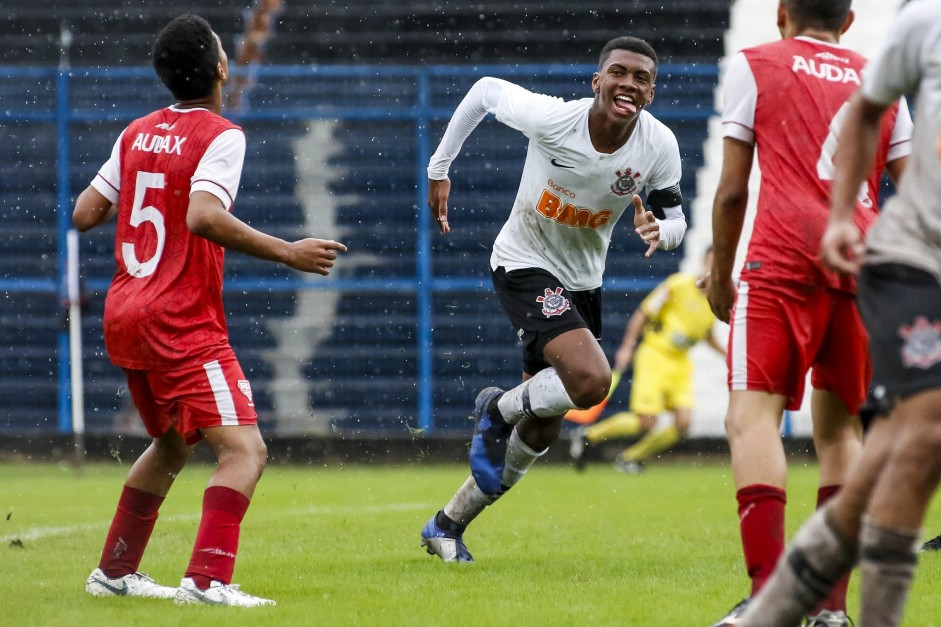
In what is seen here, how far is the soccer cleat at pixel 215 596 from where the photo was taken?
4777 millimetres

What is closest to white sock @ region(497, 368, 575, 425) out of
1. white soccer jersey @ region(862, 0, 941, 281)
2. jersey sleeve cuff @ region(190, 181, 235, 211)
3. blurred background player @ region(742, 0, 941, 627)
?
jersey sleeve cuff @ region(190, 181, 235, 211)

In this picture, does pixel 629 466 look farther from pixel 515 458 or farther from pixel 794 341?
pixel 794 341

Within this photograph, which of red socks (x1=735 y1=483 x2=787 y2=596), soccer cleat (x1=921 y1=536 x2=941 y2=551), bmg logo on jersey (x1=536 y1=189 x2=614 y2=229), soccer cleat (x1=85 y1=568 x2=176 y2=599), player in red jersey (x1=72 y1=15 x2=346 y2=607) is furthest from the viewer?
bmg logo on jersey (x1=536 y1=189 x2=614 y2=229)

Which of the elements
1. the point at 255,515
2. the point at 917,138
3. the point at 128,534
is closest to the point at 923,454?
the point at 917,138

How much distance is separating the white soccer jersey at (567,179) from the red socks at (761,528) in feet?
7.40

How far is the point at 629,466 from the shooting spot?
40.3 feet

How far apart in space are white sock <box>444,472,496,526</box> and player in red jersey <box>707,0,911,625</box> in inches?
86.3

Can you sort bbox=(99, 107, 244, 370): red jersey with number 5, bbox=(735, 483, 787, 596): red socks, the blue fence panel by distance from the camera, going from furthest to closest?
the blue fence panel, bbox=(99, 107, 244, 370): red jersey with number 5, bbox=(735, 483, 787, 596): red socks

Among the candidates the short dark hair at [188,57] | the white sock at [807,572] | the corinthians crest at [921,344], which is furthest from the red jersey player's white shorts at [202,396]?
the corinthians crest at [921,344]

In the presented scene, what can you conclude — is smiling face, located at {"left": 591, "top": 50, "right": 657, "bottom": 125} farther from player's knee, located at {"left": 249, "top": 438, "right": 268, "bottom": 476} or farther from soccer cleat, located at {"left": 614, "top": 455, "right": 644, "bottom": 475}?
soccer cleat, located at {"left": 614, "top": 455, "right": 644, "bottom": 475}

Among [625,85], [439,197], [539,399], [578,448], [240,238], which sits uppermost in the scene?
[625,85]

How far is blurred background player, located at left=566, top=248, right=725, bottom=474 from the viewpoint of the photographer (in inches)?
493

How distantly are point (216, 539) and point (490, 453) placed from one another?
170cm

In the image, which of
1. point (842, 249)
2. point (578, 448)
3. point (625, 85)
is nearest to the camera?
point (842, 249)
